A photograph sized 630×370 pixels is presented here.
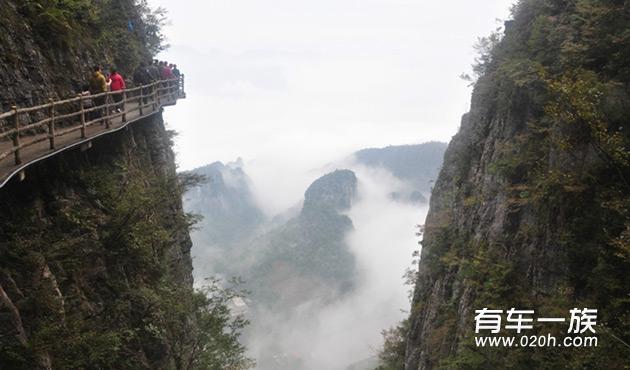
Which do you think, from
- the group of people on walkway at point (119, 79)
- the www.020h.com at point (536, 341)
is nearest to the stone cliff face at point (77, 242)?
the group of people on walkway at point (119, 79)

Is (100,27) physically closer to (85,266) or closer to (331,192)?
(85,266)

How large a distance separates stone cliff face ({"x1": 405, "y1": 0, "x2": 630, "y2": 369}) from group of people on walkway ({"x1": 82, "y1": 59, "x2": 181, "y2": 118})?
11.7m

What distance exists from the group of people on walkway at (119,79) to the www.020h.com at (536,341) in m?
12.2

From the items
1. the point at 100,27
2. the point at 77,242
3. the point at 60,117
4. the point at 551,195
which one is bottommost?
the point at 77,242

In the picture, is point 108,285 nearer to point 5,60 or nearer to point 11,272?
point 11,272

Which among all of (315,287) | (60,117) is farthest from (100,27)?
(315,287)

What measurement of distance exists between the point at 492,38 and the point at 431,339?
11343 millimetres

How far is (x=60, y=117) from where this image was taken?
1003 cm

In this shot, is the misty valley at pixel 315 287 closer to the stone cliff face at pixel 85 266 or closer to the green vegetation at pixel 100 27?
the green vegetation at pixel 100 27

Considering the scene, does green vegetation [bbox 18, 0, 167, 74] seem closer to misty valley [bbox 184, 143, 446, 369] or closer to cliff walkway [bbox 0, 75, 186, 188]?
cliff walkway [bbox 0, 75, 186, 188]

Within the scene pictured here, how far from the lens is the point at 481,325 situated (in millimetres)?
10289

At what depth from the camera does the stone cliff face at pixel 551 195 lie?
812 cm

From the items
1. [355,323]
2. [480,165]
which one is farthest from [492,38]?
[355,323]

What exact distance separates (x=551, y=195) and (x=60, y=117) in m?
11.0
